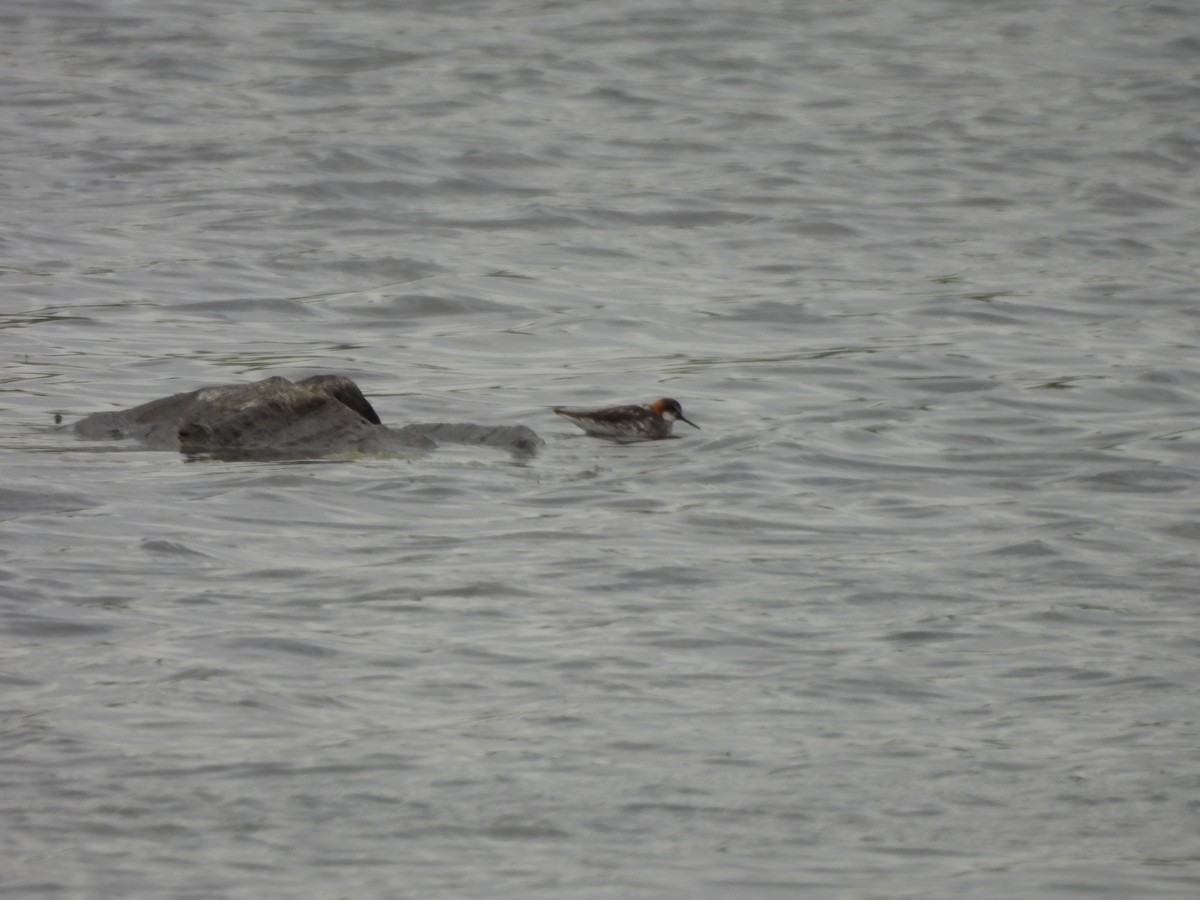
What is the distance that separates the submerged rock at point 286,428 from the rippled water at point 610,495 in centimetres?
27

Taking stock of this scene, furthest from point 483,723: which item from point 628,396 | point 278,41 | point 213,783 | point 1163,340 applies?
point 278,41

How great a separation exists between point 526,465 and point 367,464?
929 mm

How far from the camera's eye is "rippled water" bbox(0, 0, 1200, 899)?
6023mm

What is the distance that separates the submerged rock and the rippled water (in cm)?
27

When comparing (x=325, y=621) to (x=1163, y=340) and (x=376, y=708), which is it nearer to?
(x=376, y=708)

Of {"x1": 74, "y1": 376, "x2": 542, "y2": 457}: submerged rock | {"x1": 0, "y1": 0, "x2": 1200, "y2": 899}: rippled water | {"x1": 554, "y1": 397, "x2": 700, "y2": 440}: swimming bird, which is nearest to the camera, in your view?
{"x1": 0, "y1": 0, "x2": 1200, "y2": 899}: rippled water

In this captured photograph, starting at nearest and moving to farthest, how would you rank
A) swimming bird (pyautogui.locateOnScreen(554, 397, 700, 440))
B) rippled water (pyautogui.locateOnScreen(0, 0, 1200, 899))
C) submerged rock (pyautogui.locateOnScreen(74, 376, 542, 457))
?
rippled water (pyautogui.locateOnScreen(0, 0, 1200, 899)) < submerged rock (pyautogui.locateOnScreen(74, 376, 542, 457)) < swimming bird (pyautogui.locateOnScreen(554, 397, 700, 440))

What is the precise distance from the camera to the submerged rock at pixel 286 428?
36.9ft

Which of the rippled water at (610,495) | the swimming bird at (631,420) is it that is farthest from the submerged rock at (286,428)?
the swimming bird at (631,420)

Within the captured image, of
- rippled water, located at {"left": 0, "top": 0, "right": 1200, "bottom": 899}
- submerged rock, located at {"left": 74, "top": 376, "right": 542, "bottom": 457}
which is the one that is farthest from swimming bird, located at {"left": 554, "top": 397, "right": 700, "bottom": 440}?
submerged rock, located at {"left": 74, "top": 376, "right": 542, "bottom": 457}

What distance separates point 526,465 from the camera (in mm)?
11250

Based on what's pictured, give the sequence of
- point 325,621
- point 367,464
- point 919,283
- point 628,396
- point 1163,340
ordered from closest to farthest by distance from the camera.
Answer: point 325,621 → point 367,464 → point 628,396 → point 1163,340 → point 919,283

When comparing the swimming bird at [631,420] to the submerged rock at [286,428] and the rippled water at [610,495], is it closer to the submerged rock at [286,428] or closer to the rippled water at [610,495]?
the rippled water at [610,495]

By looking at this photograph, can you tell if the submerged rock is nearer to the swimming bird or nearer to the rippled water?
the rippled water
